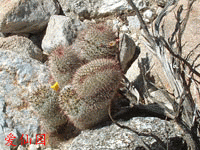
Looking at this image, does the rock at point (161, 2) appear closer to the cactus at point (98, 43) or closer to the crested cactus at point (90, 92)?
the cactus at point (98, 43)

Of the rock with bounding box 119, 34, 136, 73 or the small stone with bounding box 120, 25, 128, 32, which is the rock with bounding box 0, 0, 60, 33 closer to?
the small stone with bounding box 120, 25, 128, 32

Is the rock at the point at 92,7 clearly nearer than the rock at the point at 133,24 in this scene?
No

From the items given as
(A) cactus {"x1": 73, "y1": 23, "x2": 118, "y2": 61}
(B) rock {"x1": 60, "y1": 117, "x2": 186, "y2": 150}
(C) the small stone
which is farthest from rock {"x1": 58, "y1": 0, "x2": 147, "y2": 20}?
(B) rock {"x1": 60, "y1": 117, "x2": 186, "y2": 150}

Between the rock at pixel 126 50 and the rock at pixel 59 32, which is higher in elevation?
the rock at pixel 59 32

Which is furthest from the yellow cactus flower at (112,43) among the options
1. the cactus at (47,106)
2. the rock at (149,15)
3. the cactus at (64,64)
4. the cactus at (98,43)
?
the rock at (149,15)

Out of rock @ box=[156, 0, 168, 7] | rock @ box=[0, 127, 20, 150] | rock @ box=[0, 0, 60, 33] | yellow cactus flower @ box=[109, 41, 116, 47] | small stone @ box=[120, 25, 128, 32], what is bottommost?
rock @ box=[0, 127, 20, 150]

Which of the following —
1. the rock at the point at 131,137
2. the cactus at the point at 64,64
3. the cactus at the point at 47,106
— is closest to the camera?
the rock at the point at 131,137

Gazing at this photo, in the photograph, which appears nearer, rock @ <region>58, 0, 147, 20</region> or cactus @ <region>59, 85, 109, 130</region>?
cactus @ <region>59, 85, 109, 130</region>
